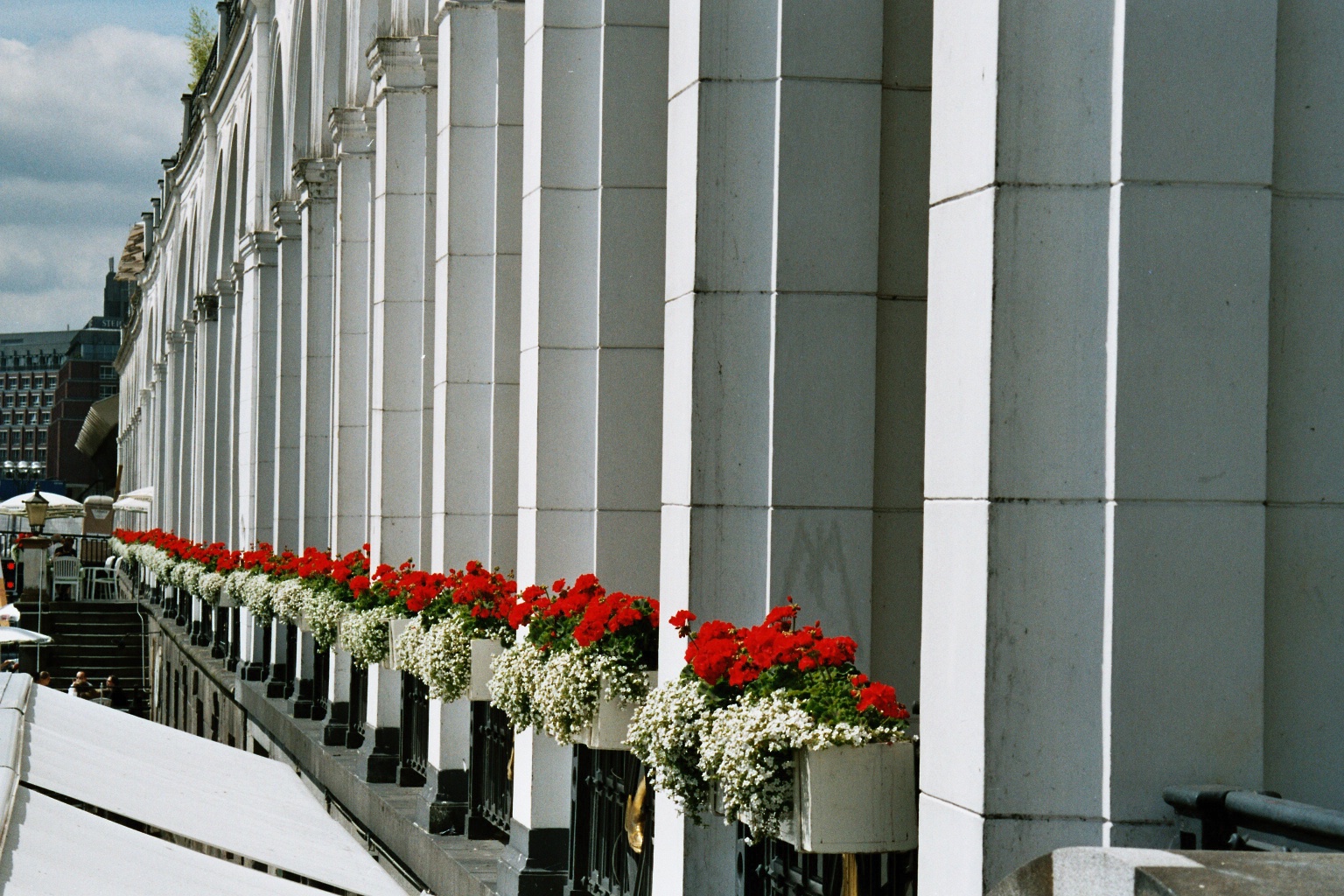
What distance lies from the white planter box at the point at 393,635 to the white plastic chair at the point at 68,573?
51.2m

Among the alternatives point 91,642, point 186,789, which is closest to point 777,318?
point 186,789

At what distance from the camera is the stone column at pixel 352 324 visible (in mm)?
21641

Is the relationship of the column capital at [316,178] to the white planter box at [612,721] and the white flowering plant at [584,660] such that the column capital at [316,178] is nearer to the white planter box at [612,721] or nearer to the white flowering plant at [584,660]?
the white flowering plant at [584,660]

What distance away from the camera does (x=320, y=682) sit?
76.5 feet

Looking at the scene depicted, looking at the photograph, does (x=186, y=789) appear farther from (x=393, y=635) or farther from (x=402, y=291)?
(x=402, y=291)

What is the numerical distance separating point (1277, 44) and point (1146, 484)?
59.1 inches

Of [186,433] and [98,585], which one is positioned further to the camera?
[98,585]

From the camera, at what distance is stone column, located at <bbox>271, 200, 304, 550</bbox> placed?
27.3 m

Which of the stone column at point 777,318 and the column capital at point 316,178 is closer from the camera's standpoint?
the stone column at point 777,318

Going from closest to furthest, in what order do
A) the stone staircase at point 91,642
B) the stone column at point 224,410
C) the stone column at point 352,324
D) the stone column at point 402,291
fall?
the stone column at point 402,291 → the stone column at point 352,324 → the stone column at point 224,410 → the stone staircase at point 91,642

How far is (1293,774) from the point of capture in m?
6.21

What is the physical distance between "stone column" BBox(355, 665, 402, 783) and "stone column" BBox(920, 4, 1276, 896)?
1190 centimetres

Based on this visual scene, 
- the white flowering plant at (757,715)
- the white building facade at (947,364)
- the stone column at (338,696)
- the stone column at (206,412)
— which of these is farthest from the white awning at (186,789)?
the stone column at (206,412)

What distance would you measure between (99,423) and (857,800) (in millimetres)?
118414
